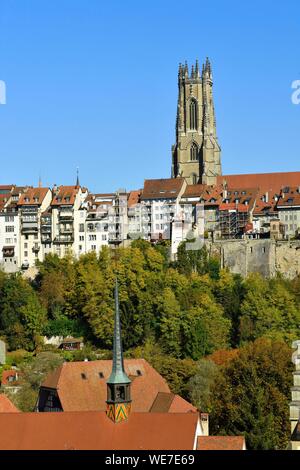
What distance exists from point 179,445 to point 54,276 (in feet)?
171

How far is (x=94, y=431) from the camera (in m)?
33.6

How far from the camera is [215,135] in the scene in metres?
115

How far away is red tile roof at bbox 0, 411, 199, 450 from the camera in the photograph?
3181 cm

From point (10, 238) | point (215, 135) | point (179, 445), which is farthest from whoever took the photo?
point (215, 135)

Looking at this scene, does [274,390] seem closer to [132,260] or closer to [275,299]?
[275,299]

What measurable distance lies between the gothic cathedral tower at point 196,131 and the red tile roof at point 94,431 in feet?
249

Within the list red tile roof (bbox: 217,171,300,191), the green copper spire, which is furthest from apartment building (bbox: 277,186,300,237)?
the green copper spire

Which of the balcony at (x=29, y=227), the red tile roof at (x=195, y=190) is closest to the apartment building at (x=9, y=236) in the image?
the balcony at (x=29, y=227)

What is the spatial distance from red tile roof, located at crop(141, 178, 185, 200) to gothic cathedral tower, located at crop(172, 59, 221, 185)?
30.6 feet

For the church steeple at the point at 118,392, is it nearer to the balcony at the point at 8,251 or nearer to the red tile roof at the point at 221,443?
the red tile roof at the point at 221,443

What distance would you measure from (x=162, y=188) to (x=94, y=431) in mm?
66422

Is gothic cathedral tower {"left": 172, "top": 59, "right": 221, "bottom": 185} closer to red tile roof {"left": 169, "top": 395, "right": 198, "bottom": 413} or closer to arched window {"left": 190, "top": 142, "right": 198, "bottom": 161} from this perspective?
arched window {"left": 190, "top": 142, "right": 198, "bottom": 161}
